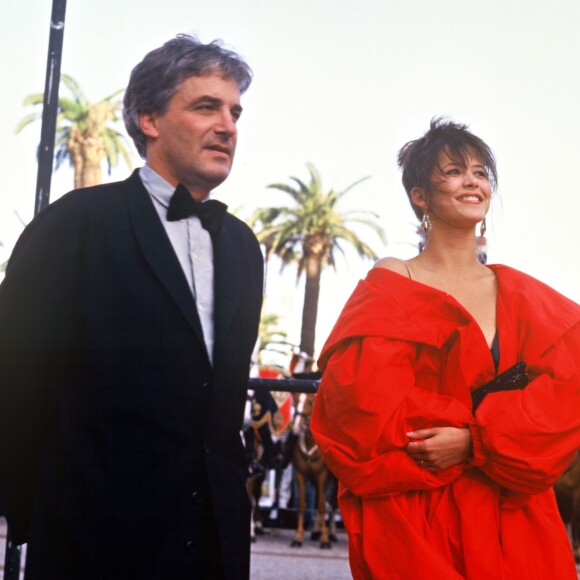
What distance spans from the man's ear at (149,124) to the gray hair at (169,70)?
0.04ft

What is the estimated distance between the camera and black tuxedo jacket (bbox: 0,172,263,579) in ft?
6.69

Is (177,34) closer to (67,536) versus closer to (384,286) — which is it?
(384,286)

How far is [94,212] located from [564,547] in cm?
162

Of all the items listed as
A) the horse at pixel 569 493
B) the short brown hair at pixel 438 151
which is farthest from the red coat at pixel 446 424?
the horse at pixel 569 493

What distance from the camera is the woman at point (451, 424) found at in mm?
2504

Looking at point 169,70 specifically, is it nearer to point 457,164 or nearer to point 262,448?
point 457,164

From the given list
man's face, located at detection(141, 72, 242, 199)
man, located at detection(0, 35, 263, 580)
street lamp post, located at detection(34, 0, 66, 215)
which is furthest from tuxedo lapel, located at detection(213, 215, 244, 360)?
street lamp post, located at detection(34, 0, 66, 215)

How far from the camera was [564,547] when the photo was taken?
2.58 m

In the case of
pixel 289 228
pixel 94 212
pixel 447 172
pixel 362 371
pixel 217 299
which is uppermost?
pixel 289 228

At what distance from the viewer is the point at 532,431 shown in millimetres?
2486

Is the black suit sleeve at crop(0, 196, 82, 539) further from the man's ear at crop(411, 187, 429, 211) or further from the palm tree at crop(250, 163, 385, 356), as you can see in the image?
the palm tree at crop(250, 163, 385, 356)

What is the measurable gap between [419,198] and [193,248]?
973mm

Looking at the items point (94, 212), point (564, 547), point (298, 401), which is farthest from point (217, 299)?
point (298, 401)

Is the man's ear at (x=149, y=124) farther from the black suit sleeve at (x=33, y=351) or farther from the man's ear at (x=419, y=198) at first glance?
the man's ear at (x=419, y=198)
